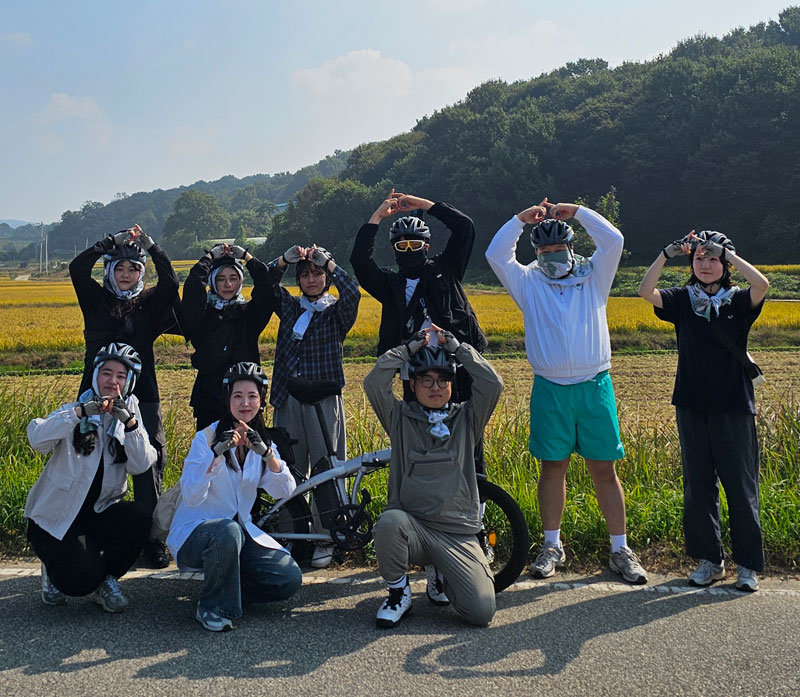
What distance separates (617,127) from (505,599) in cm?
6525

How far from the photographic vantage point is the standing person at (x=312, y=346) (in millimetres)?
4914

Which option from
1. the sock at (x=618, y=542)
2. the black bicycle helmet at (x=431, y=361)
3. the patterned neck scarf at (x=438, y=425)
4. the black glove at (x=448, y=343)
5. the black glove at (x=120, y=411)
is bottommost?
the sock at (x=618, y=542)

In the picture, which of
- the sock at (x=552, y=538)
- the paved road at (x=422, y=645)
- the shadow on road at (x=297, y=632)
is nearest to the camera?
the paved road at (x=422, y=645)

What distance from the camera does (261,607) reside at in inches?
157

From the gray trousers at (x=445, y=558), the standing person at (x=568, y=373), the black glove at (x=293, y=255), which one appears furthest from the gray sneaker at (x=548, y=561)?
the black glove at (x=293, y=255)

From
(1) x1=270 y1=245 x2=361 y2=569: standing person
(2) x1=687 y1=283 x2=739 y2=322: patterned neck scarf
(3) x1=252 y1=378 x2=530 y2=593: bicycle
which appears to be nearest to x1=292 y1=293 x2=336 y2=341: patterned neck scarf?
(1) x1=270 y1=245 x2=361 y2=569: standing person

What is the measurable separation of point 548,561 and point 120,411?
251 cm

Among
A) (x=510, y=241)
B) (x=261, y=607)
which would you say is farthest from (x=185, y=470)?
(x=510, y=241)

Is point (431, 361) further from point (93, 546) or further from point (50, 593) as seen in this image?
point (50, 593)

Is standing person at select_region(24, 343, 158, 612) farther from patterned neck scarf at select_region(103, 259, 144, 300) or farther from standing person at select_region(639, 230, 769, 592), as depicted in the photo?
standing person at select_region(639, 230, 769, 592)

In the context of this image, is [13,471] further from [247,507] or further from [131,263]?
[247,507]

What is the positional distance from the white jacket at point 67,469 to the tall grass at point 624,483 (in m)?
1.17

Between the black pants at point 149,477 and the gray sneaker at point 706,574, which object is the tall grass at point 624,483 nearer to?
the gray sneaker at point 706,574

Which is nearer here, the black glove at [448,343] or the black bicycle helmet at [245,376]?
the black glove at [448,343]
